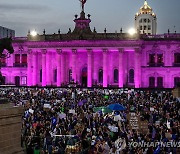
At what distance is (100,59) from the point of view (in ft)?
260

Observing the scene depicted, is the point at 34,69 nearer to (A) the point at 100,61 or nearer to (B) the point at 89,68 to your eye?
(B) the point at 89,68

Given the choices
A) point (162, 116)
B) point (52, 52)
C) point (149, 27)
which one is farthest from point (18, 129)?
point (149, 27)

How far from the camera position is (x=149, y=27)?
153000 mm

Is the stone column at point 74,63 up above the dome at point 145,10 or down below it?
below

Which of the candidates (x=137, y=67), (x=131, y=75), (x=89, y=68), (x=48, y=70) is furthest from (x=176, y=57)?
(x=48, y=70)

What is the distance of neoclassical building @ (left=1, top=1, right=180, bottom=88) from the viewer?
249ft

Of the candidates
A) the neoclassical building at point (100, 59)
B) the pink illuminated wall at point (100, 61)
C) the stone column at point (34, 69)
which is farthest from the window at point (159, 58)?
the stone column at point (34, 69)

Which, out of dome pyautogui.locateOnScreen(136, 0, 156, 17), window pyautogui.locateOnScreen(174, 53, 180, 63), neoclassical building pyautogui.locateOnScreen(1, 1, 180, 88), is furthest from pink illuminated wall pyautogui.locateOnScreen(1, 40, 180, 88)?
dome pyautogui.locateOnScreen(136, 0, 156, 17)

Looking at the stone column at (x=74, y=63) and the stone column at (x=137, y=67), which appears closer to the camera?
the stone column at (x=137, y=67)

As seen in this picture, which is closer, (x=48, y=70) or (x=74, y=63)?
(x=74, y=63)

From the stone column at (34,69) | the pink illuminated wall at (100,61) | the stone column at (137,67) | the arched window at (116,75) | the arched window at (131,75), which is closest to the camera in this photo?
the stone column at (137,67)

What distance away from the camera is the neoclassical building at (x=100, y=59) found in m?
75.8

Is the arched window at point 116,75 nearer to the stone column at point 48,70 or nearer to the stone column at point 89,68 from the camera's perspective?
the stone column at point 89,68

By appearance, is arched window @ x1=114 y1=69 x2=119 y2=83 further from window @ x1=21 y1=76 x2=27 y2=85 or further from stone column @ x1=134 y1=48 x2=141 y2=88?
window @ x1=21 y1=76 x2=27 y2=85
